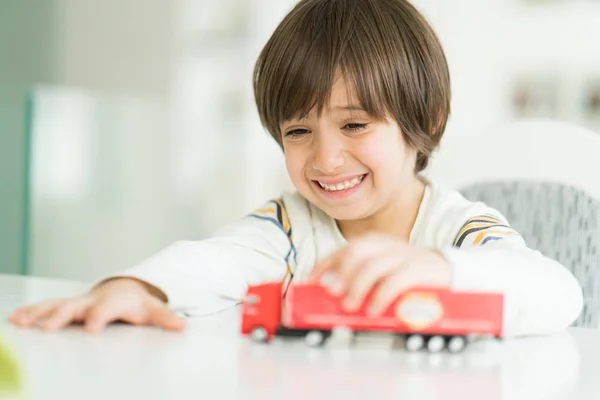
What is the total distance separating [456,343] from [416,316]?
1.4 inches

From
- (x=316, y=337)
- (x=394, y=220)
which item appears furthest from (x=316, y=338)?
(x=394, y=220)

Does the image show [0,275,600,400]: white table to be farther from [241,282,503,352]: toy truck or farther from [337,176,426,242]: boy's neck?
[337,176,426,242]: boy's neck

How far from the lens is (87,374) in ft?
1.50

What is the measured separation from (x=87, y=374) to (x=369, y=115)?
1.81 feet

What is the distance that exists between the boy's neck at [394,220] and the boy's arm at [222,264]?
0.32ft

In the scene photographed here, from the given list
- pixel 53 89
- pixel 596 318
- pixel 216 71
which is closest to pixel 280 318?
pixel 596 318

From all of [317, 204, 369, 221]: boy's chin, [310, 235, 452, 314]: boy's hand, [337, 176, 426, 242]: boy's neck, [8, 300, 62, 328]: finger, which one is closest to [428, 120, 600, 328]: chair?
[337, 176, 426, 242]: boy's neck

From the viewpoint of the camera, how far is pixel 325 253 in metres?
1.00

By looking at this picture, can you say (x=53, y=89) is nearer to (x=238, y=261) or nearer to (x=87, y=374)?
(x=238, y=261)

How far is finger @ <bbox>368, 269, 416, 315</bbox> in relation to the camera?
0.53 m

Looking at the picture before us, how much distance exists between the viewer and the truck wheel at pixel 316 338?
0.56 meters

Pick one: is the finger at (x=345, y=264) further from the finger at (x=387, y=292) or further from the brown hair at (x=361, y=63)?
the brown hair at (x=361, y=63)

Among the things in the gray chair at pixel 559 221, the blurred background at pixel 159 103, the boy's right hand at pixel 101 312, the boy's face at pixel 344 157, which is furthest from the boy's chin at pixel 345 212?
the blurred background at pixel 159 103

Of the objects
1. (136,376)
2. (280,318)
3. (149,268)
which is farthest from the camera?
(149,268)
